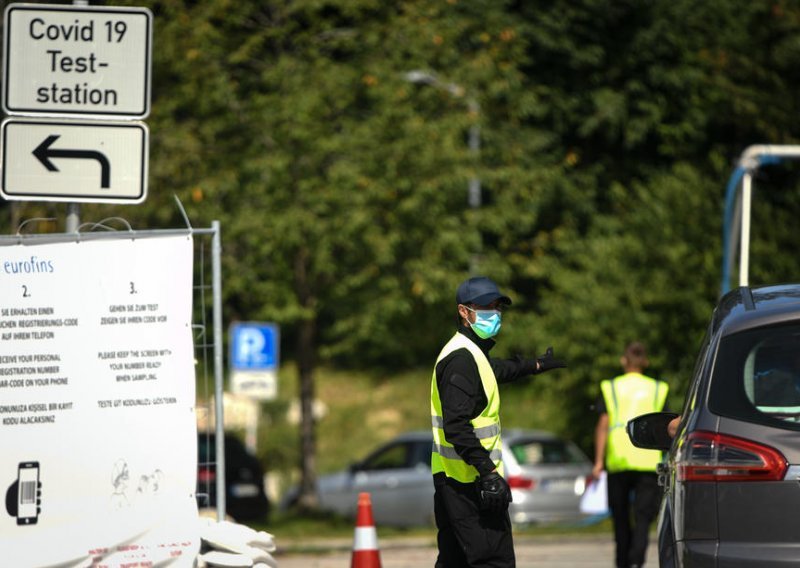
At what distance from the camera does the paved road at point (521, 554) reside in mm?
14711

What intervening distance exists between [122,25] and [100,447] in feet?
7.53

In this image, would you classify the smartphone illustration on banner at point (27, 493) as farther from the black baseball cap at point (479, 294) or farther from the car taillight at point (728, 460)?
the car taillight at point (728, 460)

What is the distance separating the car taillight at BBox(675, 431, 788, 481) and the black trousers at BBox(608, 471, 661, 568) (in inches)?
223

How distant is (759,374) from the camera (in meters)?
5.68

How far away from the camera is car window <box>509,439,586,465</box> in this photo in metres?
22.5

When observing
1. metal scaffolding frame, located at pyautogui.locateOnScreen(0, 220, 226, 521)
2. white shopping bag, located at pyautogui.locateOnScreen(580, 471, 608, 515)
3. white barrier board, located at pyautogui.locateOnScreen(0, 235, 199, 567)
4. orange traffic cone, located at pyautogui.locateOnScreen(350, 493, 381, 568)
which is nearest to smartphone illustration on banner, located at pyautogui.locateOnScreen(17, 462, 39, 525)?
white barrier board, located at pyautogui.locateOnScreen(0, 235, 199, 567)

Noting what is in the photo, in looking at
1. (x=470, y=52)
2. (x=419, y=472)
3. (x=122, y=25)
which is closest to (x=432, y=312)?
(x=419, y=472)

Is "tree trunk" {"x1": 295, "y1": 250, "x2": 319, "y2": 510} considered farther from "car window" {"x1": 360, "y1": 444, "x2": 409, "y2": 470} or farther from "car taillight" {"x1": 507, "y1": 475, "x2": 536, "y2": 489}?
"car taillight" {"x1": 507, "y1": 475, "x2": 536, "y2": 489}

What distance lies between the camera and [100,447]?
7.58 meters

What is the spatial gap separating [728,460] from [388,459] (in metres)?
18.7

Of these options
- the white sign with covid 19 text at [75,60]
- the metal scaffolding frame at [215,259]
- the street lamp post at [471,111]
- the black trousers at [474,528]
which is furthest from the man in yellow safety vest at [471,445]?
the street lamp post at [471,111]

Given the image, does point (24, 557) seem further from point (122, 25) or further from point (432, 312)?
point (432, 312)

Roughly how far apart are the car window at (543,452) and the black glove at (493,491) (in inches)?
608

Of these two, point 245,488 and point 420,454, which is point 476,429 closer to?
point 420,454
